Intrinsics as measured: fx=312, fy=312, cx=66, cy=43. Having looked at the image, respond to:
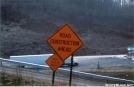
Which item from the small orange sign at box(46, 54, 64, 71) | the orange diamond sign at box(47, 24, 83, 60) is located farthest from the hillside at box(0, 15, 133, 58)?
the orange diamond sign at box(47, 24, 83, 60)

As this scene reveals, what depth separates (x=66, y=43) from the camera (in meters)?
11.6

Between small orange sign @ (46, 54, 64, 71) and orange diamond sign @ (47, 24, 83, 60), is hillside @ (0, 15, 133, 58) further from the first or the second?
orange diamond sign @ (47, 24, 83, 60)

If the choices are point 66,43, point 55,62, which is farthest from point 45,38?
point 66,43

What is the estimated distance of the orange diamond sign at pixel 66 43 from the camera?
457 inches

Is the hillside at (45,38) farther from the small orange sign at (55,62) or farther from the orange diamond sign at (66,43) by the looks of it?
the orange diamond sign at (66,43)

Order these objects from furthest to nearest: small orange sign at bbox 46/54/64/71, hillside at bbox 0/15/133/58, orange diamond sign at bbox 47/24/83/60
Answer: hillside at bbox 0/15/133/58 → small orange sign at bbox 46/54/64/71 → orange diamond sign at bbox 47/24/83/60

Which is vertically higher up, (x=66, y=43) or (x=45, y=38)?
(x=66, y=43)

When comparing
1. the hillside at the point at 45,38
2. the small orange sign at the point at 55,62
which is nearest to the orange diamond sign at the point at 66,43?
the small orange sign at the point at 55,62

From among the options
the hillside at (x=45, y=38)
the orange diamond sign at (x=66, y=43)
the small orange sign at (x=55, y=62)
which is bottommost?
the hillside at (x=45, y=38)

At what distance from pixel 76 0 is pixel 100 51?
53.5ft

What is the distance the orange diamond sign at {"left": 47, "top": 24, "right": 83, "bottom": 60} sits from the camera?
11.6 meters

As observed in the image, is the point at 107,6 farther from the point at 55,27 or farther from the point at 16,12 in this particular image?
the point at 16,12

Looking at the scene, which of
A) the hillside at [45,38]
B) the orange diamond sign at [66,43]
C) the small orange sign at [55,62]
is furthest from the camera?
the hillside at [45,38]

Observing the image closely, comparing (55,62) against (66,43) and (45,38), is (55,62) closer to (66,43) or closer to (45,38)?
(66,43)
